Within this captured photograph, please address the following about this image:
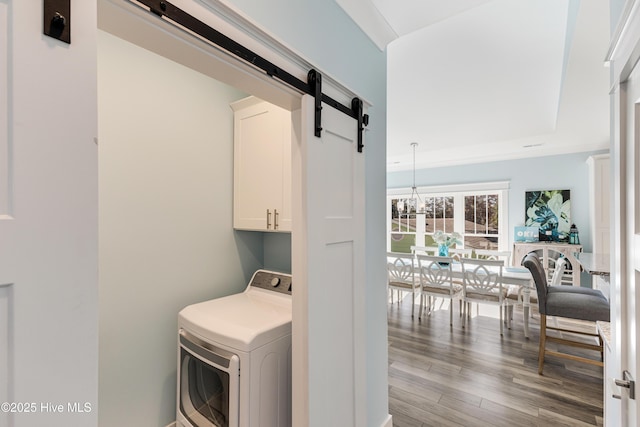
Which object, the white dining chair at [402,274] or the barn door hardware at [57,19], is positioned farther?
the white dining chair at [402,274]

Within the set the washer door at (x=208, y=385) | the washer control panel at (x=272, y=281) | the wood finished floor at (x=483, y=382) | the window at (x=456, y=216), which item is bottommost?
the wood finished floor at (x=483, y=382)

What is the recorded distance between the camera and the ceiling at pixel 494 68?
163 centimetres

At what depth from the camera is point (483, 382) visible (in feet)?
8.17

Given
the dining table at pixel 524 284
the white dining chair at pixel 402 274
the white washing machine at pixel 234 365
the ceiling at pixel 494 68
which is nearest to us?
the white washing machine at pixel 234 365

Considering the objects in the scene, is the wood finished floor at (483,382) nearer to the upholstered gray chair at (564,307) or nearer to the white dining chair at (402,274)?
the upholstered gray chair at (564,307)

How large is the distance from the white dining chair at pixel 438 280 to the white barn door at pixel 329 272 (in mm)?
2629

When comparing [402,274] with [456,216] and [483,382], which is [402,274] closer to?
[483,382]

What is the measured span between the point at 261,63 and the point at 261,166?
1.00 metres

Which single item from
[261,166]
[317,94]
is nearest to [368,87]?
[317,94]

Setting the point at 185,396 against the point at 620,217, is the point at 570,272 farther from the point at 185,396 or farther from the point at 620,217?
the point at 185,396

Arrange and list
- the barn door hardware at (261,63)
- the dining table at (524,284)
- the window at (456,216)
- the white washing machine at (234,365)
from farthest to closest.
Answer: the window at (456,216) → the dining table at (524,284) → the white washing machine at (234,365) → the barn door hardware at (261,63)

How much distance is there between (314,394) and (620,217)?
1.29m

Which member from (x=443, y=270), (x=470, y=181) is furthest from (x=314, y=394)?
(x=470, y=181)

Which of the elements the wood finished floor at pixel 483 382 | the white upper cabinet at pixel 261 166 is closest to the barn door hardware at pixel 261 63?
the white upper cabinet at pixel 261 166
